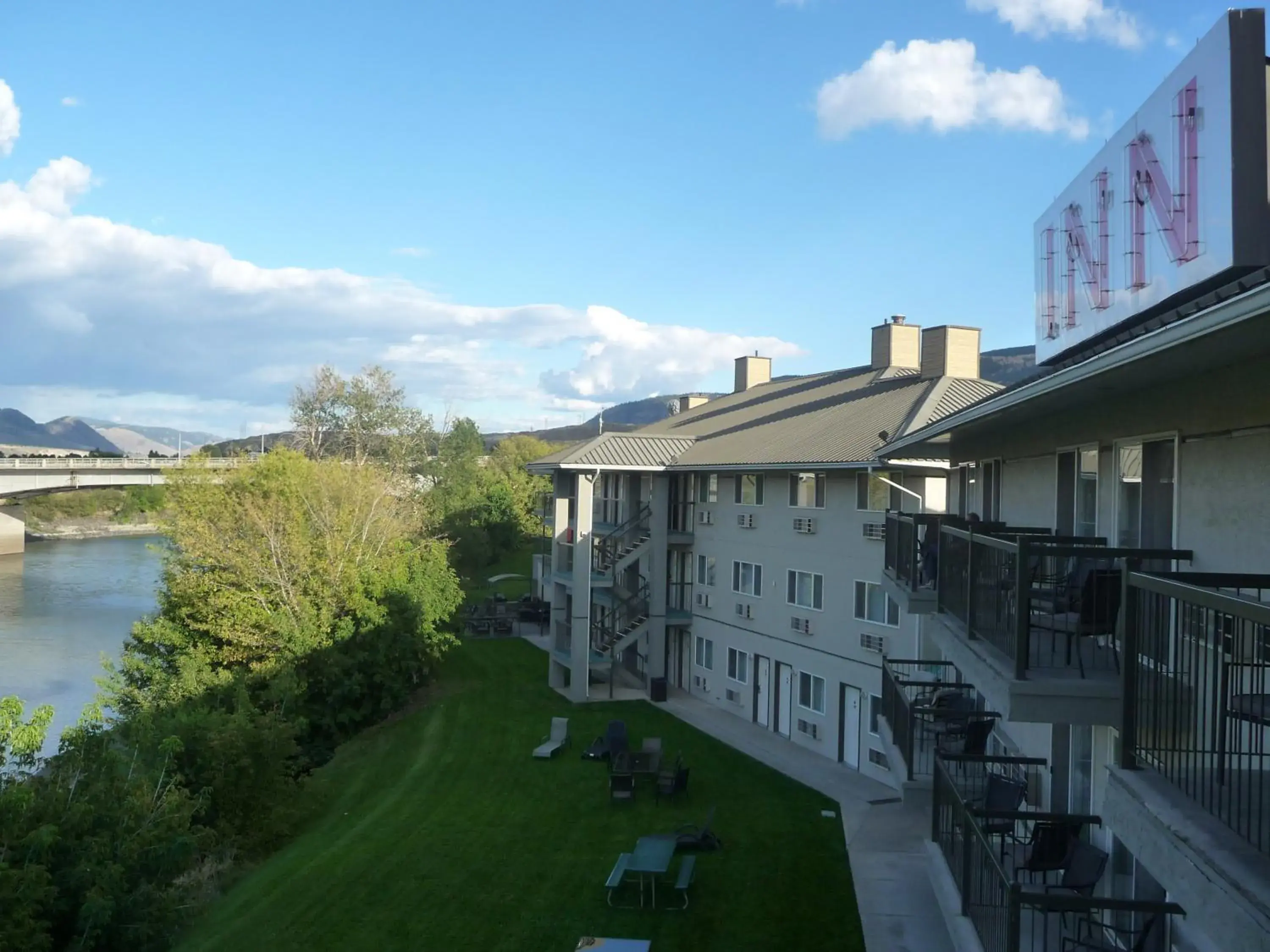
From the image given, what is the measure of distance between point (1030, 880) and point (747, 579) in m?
22.0

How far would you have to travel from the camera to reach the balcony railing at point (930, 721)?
42.0 ft

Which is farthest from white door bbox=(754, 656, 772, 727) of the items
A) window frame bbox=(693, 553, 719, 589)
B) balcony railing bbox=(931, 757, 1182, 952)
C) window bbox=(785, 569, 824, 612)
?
balcony railing bbox=(931, 757, 1182, 952)

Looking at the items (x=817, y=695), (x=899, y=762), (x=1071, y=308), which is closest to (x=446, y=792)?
(x=817, y=695)

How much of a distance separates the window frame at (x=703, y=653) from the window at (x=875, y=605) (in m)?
8.38

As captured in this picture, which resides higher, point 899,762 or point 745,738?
point 899,762

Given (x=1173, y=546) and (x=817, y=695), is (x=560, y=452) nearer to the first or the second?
(x=817, y=695)

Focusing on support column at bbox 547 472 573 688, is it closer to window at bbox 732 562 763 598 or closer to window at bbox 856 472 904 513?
window at bbox 732 562 763 598

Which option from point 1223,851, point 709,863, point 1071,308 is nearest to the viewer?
point 1223,851

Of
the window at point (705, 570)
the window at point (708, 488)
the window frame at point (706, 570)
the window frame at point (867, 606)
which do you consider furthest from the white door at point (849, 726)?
the window at point (708, 488)

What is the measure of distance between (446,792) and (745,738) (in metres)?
8.80

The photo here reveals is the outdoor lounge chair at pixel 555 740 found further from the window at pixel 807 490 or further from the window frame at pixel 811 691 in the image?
the window at pixel 807 490

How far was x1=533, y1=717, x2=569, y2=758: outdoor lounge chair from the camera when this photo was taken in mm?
26516

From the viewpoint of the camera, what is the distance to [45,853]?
48.3 ft

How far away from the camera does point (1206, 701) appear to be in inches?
208
